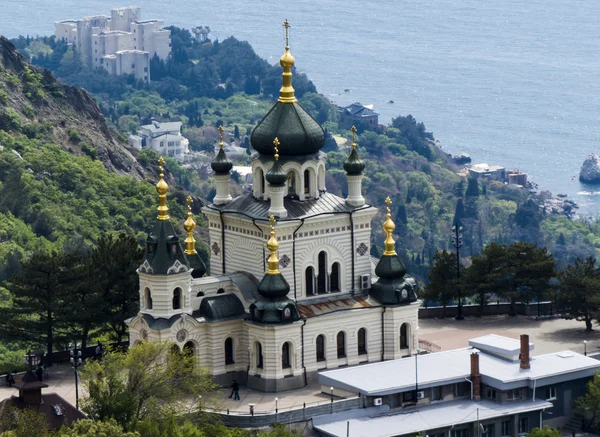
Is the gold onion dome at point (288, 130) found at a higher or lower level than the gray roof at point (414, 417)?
higher

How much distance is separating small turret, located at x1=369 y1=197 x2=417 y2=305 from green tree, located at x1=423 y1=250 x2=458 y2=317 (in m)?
7.77

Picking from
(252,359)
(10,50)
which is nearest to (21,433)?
(252,359)

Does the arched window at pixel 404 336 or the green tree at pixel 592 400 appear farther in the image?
the arched window at pixel 404 336

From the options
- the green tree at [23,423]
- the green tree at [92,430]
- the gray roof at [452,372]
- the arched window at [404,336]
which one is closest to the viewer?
the green tree at [23,423]

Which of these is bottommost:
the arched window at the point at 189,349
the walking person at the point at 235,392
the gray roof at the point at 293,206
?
the walking person at the point at 235,392

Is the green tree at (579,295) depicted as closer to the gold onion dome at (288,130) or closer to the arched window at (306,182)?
the arched window at (306,182)

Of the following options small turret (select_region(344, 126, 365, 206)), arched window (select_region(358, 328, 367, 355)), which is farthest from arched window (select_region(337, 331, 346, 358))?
small turret (select_region(344, 126, 365, 206))

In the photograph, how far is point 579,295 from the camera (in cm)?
7906

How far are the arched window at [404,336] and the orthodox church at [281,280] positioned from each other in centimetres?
3

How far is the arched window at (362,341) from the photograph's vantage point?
244ft

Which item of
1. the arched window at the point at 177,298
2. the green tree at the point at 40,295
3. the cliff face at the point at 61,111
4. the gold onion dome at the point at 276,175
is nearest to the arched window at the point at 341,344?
the gold onion dome at the point at 276,175

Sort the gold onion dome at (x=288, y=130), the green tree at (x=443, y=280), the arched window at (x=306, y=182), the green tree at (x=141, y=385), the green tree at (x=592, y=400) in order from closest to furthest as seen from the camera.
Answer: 1. the green tree at (x=141, y=385)
2. the green tree at (x=592, y=400)
3. the gold onion dome at (x=288, y=130)
4. the arched window at (x=306, y=182)
5. the green tree at (x=443, y=280)

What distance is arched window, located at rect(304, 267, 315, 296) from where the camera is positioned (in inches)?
2916

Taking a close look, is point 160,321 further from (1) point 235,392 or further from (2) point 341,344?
(2) point 341,344
